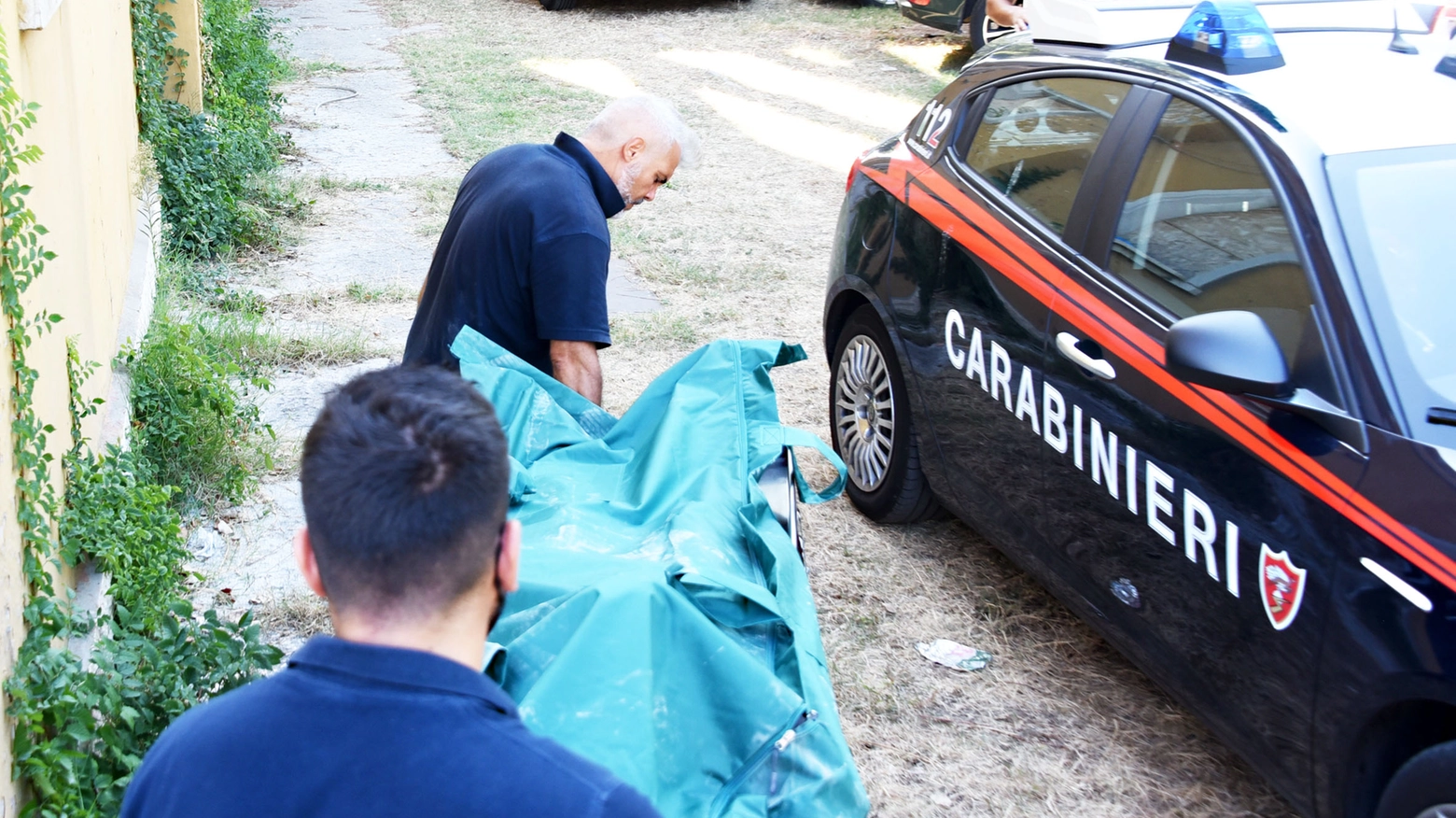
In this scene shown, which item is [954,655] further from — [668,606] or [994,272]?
[668,606]

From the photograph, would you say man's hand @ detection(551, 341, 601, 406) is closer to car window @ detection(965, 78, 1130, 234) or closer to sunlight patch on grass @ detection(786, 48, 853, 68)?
car window @ detection(965, 78, 1130, 234)

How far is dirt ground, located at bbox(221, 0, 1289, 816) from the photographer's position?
3373mm

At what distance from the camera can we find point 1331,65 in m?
3.27

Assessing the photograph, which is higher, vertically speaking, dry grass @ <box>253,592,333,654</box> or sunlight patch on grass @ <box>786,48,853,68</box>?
sunlight patch on grass @ <box>786,48,853,68</box>

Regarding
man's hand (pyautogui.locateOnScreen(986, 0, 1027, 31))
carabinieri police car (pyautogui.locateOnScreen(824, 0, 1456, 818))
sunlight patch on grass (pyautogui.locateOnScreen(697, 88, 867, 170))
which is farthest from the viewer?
man's hand (pyautogui.locateOnScreen(986, 0, 1027, 31))

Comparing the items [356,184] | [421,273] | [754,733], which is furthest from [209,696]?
[356,184]

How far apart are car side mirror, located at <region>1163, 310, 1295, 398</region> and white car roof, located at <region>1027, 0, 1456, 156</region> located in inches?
22.1

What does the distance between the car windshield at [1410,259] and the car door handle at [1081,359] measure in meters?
0.64

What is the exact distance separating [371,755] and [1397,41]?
341 centimetres

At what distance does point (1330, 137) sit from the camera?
288cm

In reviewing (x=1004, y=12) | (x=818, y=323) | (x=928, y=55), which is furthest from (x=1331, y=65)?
(x=928, y=55)

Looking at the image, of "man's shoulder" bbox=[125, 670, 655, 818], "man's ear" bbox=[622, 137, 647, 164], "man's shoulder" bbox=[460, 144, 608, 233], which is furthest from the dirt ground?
"man's shoulder" bbox=[125, 670, 655, 818]

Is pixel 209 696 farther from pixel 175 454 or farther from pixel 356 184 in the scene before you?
pixel 356 184

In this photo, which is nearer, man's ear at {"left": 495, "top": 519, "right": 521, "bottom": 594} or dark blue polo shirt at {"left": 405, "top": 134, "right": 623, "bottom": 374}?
man's ear at {"left": 495, "top": 519, "right": 521, "bottom": 594}
